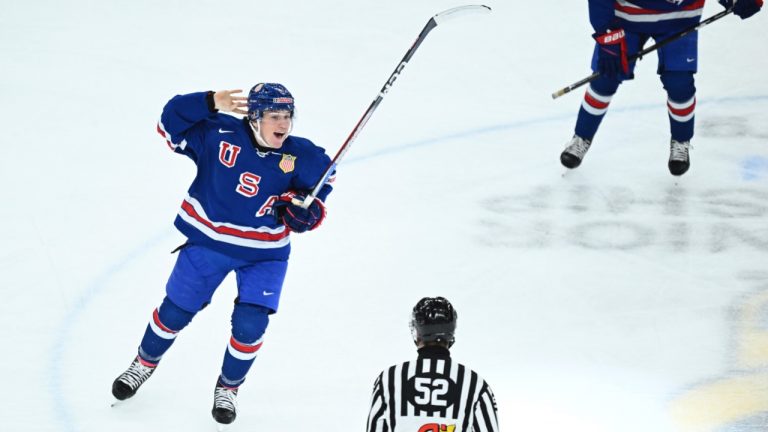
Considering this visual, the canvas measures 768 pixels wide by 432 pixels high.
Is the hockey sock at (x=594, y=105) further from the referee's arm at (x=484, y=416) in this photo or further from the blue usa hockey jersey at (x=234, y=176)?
the referee's arm at (x=484, y=416)

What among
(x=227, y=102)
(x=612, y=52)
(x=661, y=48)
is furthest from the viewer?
(x=661, y=48)

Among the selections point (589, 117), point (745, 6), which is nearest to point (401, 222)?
point (589, 117)

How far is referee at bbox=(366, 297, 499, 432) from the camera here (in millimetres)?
2641

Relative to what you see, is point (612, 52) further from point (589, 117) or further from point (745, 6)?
point (745, 6)

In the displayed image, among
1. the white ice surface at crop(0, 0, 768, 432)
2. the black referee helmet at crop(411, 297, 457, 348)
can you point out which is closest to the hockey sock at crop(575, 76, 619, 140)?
the white ice surface at crop(0, 0, 768, 432)

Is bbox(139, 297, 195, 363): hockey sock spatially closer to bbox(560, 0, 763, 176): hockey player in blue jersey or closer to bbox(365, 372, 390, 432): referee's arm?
bbox(365, 372, 390, 432): referee's arm

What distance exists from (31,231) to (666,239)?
2690 mm

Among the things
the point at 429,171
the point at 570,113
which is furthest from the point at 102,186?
the point at 570,113

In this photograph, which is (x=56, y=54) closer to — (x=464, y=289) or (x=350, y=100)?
(x=350, y=100)

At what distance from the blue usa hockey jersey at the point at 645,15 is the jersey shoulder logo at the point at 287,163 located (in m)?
2.03

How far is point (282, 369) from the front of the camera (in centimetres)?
413

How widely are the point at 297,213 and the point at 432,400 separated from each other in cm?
115

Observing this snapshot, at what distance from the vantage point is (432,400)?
2643mm

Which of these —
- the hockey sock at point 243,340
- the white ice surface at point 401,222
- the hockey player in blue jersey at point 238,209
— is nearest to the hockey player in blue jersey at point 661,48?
the white ice surface at point 401,222
